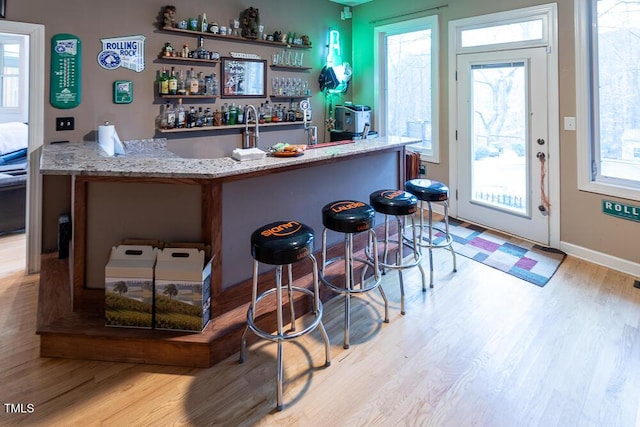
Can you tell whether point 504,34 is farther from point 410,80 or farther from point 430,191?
point 430,191

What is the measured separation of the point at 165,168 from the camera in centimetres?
197

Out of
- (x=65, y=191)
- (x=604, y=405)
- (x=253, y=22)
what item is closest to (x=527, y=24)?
(x=253, y=22)

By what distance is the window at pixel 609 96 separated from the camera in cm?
309

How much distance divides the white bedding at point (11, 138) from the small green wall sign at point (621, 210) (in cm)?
692

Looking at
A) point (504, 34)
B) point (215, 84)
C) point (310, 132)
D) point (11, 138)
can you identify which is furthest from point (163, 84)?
point (504, 34)

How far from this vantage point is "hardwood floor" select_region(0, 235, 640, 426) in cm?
174

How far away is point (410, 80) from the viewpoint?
16.5ft

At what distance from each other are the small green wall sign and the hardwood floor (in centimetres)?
81

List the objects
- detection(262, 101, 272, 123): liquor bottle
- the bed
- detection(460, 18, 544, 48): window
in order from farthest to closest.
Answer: detection(262, 101, 272, 123): liquor bottle, the bed, detection(460, 18, 544, 48): window

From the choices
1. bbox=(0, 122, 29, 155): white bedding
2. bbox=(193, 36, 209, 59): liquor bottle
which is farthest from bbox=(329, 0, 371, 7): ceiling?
bbox=(0, 122, 29, 155): white bedding

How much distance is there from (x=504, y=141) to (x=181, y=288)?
358 centimetres

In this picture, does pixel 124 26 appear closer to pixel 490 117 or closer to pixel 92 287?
pixel 92 287

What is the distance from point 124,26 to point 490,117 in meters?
3.74

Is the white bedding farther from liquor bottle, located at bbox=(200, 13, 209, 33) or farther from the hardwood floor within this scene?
the hardwood floor
